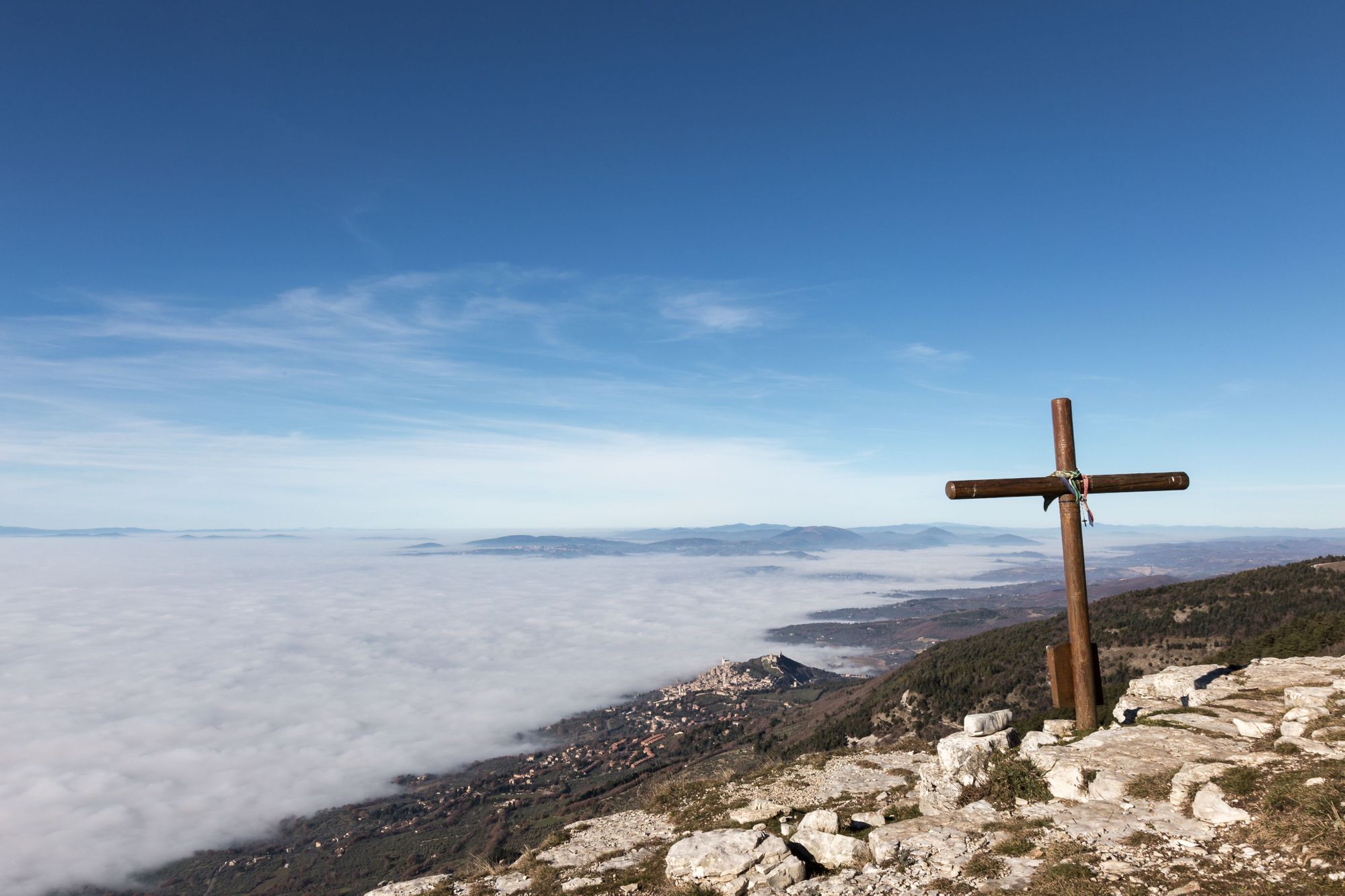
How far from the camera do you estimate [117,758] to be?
161m

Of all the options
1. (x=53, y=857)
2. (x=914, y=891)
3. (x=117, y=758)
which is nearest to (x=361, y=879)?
(x=53, y=857)

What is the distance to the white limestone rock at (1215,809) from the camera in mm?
7250

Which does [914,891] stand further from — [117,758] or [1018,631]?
[117,758]

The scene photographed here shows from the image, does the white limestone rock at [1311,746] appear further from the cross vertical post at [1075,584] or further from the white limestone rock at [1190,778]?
the cross vertical post at [1075,584]

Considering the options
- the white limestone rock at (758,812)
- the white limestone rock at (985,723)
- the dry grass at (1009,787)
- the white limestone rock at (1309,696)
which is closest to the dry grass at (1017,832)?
the dry grass at (1009,787)

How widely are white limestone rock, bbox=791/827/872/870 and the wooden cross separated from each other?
4.99m

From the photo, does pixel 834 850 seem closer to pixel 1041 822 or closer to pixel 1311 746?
pixel 1041 822

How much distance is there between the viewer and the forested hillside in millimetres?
55969

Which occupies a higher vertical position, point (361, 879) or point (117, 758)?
point (361, 879)

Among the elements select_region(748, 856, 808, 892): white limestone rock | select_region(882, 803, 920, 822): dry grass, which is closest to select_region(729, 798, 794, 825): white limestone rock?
select_region(882, 803, 920, 822): dry grass

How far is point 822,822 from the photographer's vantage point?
9484 mm

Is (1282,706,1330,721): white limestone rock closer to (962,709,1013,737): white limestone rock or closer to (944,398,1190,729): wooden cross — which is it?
(944,398,1190,729): wooden cross

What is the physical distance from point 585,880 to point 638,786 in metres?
76.0

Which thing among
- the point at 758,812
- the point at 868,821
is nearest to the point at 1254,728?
the point at 868,821
